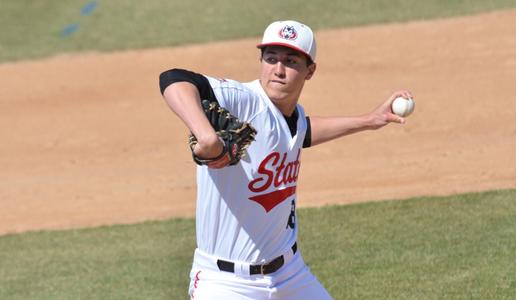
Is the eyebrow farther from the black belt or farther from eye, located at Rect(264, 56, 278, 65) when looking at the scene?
the black belt

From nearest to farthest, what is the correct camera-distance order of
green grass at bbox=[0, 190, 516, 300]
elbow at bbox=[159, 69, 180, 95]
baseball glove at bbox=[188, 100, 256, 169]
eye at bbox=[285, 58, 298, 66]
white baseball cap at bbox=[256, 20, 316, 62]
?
baseball glove at bbox=[188, 100, 256, 169] < elbow at bbox=[159, 69, 180, 95] < white baseball cap at bbox=[256, 20, 316, 62] < eye at bbox=[285, 58, 298, 66] < green grass at bbox=[0, 190, 516, 300]

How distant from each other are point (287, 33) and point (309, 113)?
10214mm

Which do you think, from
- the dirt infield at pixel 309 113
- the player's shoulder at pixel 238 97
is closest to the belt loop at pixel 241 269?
the player's shoulder at pixel 238 97

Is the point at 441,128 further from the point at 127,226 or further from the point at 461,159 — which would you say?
the point at 127,226

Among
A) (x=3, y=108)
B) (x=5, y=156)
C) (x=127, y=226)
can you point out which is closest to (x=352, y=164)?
A: (x=127, y=226)

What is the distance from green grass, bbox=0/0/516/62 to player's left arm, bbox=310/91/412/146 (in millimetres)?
12322

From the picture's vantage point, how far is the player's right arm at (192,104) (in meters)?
4.07

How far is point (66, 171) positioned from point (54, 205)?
1586 millimetres

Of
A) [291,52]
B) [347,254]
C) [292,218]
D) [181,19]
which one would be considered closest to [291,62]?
[291,52]

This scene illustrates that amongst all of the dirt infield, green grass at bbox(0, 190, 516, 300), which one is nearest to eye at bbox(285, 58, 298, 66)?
green grass at bbox(0, 190, 516, 300)

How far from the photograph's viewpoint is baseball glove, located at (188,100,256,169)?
421 cm

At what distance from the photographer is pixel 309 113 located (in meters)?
15.3

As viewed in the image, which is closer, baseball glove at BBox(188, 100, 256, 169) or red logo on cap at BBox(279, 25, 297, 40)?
baseball glove at BBox(188, 100, 256, 169)

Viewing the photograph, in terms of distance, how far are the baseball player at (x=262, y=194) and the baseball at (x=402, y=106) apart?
76cm
